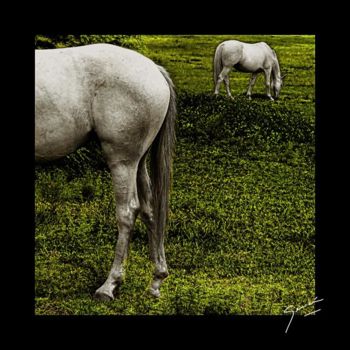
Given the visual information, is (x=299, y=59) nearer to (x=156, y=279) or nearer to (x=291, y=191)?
(x=291, y=191)

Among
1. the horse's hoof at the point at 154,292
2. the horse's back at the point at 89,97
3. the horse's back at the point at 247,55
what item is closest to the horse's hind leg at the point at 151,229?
the horse's hoof at the point at 154,292

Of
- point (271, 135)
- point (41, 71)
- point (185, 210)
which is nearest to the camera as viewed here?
point (41, 71)

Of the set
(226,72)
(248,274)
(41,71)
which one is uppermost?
(41,71)

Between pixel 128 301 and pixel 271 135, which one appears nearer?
pixel 128 301

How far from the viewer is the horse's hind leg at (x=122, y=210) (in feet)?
15.7

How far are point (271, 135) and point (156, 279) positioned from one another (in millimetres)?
4540

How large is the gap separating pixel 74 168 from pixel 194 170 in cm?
168

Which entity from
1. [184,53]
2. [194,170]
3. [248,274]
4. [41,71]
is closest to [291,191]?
[194,170]

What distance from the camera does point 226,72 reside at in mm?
9180

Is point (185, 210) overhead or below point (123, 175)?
below

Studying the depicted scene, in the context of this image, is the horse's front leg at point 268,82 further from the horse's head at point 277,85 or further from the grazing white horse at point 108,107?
the grazing white horse at point 108,107

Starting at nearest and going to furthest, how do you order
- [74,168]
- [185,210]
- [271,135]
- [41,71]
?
[41,71], [185,210], [74,168], [271,135]

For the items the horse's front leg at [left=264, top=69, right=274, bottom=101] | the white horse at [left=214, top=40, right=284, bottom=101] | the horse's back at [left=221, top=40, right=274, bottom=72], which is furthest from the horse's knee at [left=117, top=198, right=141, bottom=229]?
the horse's front leg at [left=264, top=69, right=274, bottom=101]

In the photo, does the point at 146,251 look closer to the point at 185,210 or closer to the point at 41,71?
the point at 185,210
